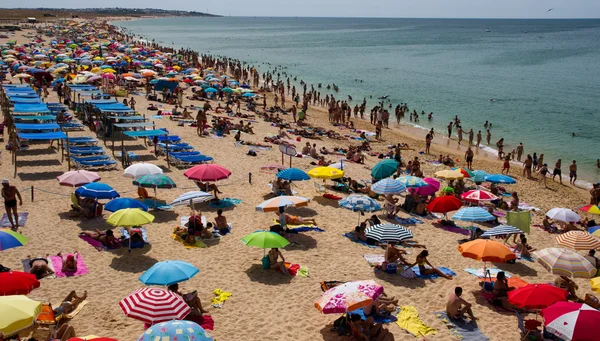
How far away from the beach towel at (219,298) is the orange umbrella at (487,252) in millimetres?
4710

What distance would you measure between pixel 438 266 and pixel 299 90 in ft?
125

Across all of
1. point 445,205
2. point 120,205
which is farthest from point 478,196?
point 120,205

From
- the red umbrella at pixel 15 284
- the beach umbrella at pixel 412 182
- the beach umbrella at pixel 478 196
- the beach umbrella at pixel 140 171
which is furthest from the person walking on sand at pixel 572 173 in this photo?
the red umbrella at pixel 15 284

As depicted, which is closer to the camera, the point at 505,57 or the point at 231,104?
the point at 231,104

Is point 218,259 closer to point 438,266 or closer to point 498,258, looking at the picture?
point 438,266

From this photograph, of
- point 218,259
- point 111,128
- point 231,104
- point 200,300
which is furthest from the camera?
point 231,104

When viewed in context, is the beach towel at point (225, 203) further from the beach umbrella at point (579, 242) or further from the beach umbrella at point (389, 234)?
the beach umbrella at point (579, 242)

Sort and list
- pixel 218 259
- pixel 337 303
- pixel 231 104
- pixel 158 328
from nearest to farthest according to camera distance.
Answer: pixel 158 328 < pixel 337 303 < pixel 218 259 < pixel 231 104

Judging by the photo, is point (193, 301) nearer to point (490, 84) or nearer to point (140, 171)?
point (140, 171)

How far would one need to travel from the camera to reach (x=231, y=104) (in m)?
31.7

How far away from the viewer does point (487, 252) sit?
10055 millimetres

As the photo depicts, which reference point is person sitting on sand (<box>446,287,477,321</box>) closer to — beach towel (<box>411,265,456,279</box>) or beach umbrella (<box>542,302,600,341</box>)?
beach umbrella (<box>542,302,600,341</box>)

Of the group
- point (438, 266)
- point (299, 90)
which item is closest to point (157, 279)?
point (438, 266)

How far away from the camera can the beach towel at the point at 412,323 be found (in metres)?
8.48
